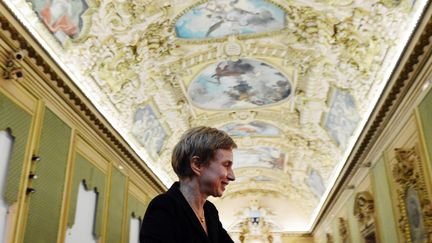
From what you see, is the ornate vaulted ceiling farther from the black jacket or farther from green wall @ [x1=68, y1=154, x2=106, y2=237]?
the black jacket

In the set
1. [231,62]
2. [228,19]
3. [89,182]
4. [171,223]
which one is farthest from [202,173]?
[231,62]

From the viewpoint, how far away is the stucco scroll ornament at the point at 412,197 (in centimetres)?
826

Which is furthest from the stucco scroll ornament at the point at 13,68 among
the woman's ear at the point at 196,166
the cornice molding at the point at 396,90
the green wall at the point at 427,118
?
the green wall at the point at 427,118

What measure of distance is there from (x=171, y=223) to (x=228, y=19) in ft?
31.8

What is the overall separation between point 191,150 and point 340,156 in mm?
14104

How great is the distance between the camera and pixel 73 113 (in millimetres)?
9773

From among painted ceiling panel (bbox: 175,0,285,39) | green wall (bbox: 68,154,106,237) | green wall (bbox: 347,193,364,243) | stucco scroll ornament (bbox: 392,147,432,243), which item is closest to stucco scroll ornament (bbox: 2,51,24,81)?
green wall (bbox: 68,154,106,237)

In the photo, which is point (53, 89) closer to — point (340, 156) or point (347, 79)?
point (347, 79)

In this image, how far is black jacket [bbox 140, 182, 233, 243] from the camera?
210 centimetres

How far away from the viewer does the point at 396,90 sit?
9.31 metres

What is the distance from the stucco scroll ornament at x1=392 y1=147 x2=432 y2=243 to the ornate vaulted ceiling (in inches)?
74.9

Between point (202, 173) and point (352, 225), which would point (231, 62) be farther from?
point (202, 173)

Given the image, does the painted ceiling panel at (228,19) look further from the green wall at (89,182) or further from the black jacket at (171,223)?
the black jacket at (171,223)

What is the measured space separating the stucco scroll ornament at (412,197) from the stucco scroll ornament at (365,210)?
2626 millimetres
